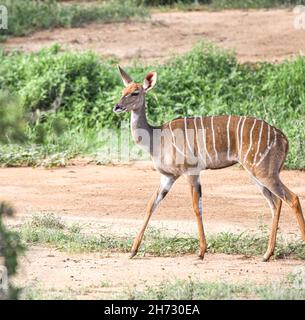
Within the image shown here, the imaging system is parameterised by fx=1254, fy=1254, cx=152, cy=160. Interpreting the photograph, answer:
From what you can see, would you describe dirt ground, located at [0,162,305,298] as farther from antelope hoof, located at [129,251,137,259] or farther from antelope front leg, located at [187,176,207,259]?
antelope front leg, located at [187,176,207,259]

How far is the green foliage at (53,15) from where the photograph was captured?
60.7ft

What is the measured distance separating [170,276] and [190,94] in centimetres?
639

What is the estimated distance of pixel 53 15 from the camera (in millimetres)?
18812

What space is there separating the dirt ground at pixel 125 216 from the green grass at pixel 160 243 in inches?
4.8

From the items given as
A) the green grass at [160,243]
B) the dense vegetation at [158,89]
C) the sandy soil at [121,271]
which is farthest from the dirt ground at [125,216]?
the dense vegetation at [158,89]

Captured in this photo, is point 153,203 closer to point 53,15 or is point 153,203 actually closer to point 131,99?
point 131,99

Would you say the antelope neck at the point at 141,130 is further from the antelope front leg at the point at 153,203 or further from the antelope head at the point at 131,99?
the antelope front leg at the point at 153,203

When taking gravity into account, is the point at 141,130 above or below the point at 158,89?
above

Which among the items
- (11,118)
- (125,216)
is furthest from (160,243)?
(11,118)

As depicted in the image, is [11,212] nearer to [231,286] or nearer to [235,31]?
[231,286]

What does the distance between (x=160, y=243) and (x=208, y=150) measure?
0.83 metres

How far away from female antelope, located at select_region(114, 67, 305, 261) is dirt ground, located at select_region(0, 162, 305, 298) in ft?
1.14
